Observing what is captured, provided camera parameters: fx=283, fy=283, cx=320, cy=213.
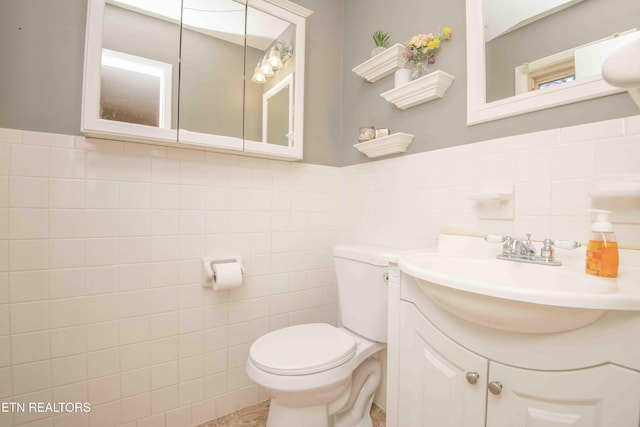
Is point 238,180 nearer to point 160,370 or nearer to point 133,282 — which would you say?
point 133,282

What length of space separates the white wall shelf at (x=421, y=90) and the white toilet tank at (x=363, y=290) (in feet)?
2.35

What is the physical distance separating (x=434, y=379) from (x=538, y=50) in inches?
45.2

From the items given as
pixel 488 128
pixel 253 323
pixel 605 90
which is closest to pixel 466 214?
pixel 488 128

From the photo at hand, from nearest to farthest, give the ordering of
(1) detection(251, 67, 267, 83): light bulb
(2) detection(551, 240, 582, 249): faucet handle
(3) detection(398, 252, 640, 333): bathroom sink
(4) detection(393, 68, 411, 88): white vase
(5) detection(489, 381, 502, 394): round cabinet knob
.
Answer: (3) detection(398, 252, 640, 333): bathroom sink, (5) detection(489, 381, 502, 394): round cabinet knob, (2) detection(551, 240, 582, 249): faucet handle, (4) detection(393, 68, 411, 88): white vase, (1) detection(251, 67, 267, 83): light bulb

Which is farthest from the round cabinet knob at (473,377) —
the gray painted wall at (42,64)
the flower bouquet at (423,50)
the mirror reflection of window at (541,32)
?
the gray painted wall at (42,64)

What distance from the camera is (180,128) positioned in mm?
1243

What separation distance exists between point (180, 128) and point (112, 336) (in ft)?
3.00

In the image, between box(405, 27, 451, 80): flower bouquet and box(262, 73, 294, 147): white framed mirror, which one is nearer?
box(405, 27, 451, 80): flower bouquet

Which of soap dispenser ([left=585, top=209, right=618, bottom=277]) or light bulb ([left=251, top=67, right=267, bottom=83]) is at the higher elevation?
light bulb ([left=251, top=67, right=267, bottom=83])

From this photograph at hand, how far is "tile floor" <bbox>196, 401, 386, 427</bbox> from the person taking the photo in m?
1.35

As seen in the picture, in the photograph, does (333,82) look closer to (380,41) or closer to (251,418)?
(380,41)

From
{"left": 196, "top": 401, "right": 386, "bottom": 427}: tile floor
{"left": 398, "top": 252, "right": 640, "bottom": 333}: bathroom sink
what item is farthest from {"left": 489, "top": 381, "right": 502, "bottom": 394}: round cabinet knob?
{"left": 196, "top": 401, "right": 386, "bottom": 427}: tile floor

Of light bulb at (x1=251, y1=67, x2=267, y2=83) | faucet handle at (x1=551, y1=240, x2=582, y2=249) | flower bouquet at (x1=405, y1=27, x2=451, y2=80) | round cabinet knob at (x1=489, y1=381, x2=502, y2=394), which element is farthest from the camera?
light bulb at (x1=251, y1=67, x2=267, y2=83)

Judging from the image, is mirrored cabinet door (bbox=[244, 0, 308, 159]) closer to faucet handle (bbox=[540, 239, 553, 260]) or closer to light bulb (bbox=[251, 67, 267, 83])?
light bulb (bbox=[251, 67, 267, 83])
